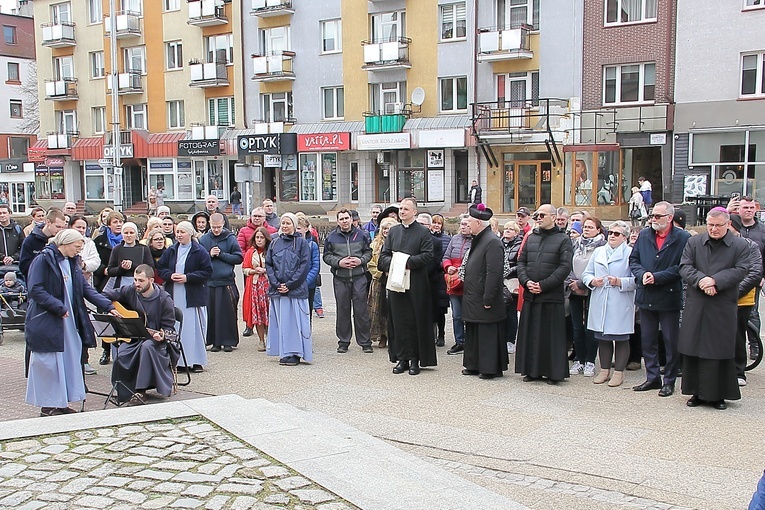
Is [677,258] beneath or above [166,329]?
above

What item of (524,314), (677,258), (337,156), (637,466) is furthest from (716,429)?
(337,156)

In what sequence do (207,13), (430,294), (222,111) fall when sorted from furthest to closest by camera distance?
(222,111)
(207,13)
(430,294)

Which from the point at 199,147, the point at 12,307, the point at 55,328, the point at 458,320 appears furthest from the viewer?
the point at 199,147

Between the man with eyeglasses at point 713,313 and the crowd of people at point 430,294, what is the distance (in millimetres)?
14

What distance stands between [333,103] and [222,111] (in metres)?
7.07

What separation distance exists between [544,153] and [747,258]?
1029 inches

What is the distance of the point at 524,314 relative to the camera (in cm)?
963

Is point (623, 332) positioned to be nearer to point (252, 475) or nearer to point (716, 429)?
point (716, 429)

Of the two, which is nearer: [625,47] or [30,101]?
[625,47]

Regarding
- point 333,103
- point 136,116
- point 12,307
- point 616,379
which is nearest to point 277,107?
point 333,103

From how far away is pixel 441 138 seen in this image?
116ft

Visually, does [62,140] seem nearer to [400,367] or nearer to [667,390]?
[400,367]

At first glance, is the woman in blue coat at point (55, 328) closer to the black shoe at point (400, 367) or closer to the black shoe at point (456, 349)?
the black shoe at point (400, 367)

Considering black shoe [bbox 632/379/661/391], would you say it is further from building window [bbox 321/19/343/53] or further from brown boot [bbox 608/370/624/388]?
building window [bbox 321/19/343/53]
